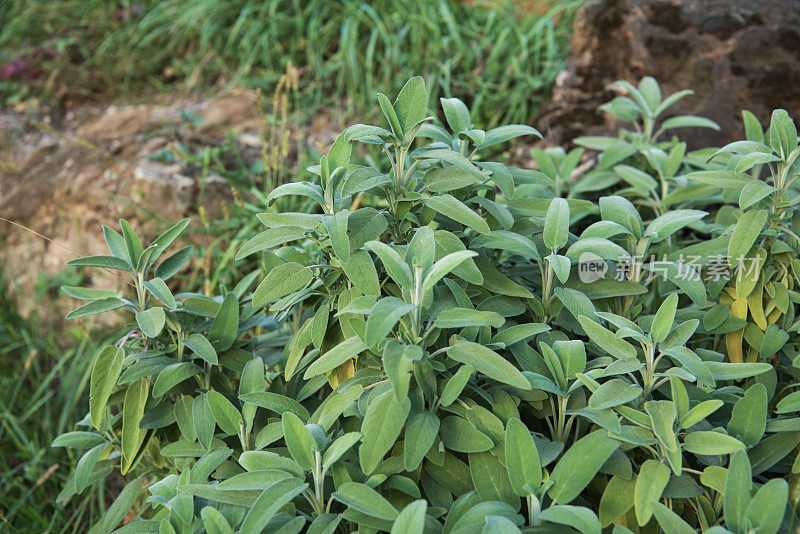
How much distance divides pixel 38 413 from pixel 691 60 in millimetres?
2712

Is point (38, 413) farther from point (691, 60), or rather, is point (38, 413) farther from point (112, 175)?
point (691, 60)

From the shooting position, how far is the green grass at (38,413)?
6.84ft

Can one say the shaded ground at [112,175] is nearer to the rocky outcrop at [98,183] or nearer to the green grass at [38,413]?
the rocky outcrop at [98,183]

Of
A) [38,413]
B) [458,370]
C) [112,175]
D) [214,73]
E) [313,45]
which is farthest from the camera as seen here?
[214,73]

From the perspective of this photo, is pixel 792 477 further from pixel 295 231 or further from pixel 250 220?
pixel 250 220

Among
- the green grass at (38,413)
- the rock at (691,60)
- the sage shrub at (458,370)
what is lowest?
the green grass at (38,413)

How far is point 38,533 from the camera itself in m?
1.99

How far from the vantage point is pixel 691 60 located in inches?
92.7

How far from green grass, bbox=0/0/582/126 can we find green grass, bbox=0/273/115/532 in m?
1.57

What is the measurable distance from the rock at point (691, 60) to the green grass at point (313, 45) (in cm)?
44

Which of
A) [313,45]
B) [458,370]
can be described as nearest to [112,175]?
[313,45]

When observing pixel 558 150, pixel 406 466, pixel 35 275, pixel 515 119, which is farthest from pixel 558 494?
pixel 35 275

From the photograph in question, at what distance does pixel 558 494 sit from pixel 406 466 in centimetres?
23

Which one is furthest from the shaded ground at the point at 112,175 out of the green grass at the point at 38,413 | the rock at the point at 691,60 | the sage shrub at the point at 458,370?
the sage shrub at the point at 458,370
